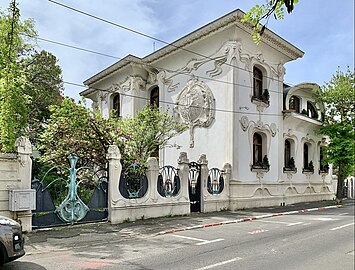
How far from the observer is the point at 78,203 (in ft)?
39.9

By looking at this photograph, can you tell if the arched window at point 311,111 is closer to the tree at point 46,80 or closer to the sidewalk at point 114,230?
the sidewalk at point 114,230

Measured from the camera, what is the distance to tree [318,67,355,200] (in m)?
23.9

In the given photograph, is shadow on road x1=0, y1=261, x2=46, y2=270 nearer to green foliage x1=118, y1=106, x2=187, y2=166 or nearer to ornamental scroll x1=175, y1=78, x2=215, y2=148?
green foliage x1=118, y1=106, x2=187, y2=166

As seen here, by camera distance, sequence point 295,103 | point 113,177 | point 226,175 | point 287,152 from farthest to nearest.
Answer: point 295,103
point 287,152
point 226,175
point 113,177

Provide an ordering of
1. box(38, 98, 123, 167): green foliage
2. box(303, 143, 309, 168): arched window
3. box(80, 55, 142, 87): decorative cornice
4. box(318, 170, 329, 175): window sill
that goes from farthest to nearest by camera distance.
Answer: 1. box(318, 170, 329, 175): window sill
2. box(303, 143, 309, 168): arched window
3. box(80, 55, 142, 87): decorative cornice
4. box(38, 98, 123, 167): green foliage

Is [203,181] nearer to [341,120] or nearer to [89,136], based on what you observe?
[89,136]

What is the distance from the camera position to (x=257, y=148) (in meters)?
21.2

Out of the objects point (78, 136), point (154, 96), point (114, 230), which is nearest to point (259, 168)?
point (154, 96)

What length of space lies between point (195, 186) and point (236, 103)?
5067mm

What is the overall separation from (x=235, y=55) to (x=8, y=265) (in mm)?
14945

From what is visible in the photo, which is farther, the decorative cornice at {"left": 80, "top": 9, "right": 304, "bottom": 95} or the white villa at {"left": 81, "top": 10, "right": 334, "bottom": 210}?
the white villa at {"left": 81, "top": 10, "right": 334, "bottom": 210}

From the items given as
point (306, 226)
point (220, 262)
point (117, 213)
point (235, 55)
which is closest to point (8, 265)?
point (220, 262)

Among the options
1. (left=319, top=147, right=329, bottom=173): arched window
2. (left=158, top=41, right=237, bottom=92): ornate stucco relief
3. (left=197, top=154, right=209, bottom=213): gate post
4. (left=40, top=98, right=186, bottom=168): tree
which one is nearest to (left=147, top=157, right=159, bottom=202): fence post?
(left=40, top=98, right=186, bottom=168): tree

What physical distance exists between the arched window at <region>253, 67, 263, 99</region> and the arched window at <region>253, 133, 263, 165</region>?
2284 millimetres
